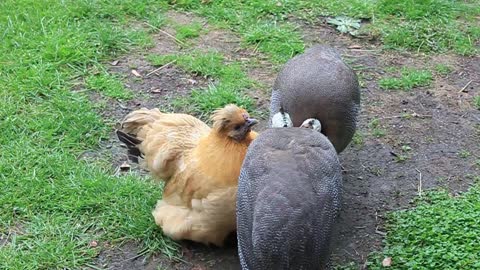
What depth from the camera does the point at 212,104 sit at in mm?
5410

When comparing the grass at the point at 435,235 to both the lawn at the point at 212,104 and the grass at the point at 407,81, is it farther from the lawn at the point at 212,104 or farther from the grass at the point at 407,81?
the grass at the point at 407,81

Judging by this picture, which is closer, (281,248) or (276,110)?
(281,248)

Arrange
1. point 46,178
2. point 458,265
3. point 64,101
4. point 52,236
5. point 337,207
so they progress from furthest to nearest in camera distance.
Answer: point 64,101, point 46,178, point 52,236, point 458,265, point 337,207

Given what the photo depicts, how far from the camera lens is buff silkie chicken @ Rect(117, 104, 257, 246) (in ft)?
13.3

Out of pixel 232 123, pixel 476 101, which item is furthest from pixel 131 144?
pixel 476 101

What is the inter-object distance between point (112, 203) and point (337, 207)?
4.90 ft

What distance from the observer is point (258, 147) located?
3738 millimetres

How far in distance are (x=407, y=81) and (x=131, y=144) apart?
2.33 meters

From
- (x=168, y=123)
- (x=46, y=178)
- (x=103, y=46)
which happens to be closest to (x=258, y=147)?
(x=168, y=123)

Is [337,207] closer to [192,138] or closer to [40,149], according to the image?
[192,138]

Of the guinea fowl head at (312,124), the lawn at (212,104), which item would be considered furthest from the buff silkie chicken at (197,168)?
the guinea fowl head at (312,124)

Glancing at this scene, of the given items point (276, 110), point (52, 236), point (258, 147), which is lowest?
point (52, 236)

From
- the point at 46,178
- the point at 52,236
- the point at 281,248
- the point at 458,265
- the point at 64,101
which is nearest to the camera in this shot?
the point at 281,248

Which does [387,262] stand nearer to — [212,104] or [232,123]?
[232,123]
